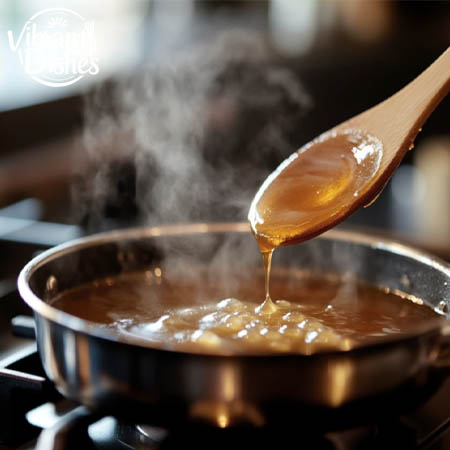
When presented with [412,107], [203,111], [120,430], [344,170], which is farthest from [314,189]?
[203,111]

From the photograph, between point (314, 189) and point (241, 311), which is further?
point (314, 189)

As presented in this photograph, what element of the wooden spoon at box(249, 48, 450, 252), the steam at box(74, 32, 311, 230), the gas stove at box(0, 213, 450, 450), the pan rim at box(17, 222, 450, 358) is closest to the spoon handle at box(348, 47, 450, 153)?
the wooden spoon at box(249, 48, 450, 252)

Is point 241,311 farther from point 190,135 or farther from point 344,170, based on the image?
point 190,135

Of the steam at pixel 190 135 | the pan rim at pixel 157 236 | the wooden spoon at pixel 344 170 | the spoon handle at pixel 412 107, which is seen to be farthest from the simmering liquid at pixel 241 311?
the steam at pixel 190 135

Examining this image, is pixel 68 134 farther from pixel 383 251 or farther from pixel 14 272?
pixel 383 251

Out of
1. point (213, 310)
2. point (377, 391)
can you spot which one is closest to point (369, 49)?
point (213, 310)

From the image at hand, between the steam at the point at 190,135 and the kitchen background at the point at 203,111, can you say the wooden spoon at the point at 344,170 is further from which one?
the steam at the point at 190,135

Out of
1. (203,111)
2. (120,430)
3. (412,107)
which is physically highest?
(412,107)

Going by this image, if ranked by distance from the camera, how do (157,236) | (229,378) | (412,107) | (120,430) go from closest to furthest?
(229,378)
(120,430)
(412,107)
(157,236)
